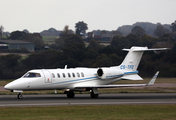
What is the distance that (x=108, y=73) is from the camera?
31625 millimetres

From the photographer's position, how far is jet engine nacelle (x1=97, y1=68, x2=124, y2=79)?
31.4 m

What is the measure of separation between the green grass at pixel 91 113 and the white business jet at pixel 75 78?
7579 mm

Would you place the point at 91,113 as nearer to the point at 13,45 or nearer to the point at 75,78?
the point at 75,78

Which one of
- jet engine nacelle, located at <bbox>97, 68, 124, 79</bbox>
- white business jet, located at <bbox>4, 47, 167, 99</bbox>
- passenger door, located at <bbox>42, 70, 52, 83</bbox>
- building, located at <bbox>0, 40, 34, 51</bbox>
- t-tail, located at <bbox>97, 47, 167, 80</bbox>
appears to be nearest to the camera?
white business jet, located at <bbox>4, 47, 167, 99</bbox>

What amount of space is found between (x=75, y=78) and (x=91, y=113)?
39.5ft

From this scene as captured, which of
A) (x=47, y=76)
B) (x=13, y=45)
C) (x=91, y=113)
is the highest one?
(x=47, y=76)

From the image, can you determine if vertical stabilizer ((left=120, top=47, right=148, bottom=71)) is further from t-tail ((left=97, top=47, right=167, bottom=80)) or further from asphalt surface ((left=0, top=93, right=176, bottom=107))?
asphalt surface ((left=0, top=93, right=176, bottom=107))

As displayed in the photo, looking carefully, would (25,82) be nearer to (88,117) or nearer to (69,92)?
(69,92)

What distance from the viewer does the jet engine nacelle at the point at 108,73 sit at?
103 ft

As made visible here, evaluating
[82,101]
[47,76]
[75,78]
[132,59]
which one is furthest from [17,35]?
[82,101]

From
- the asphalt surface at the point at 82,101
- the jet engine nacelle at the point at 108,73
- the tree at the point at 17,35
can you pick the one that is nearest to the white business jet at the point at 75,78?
the jet engine nacelle at the point at 108,73

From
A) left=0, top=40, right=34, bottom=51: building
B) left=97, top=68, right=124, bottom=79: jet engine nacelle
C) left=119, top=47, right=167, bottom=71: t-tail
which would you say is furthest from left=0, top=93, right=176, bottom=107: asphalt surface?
left=0, top=40, right=34, bottom=51: building

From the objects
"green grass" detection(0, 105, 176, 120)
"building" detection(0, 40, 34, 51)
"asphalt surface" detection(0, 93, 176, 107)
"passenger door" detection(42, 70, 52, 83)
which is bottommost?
"building" detection(0, 40, 34, 51)

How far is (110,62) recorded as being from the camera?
8269 centimetres
